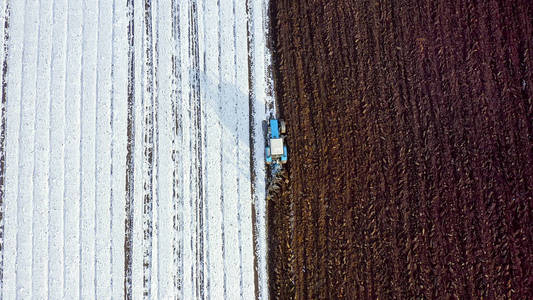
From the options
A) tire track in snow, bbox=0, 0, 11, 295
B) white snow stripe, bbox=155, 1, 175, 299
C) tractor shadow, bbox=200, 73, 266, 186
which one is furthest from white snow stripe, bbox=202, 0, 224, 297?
tire track in snow, bbox=0, 0, 11, 295

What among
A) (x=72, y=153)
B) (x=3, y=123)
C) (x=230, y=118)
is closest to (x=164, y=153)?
(x=230, y=118)

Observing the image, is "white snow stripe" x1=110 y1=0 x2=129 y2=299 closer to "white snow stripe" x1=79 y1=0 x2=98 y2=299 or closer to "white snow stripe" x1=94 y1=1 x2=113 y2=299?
"white snow stripe" x1=94 y1=1 x2=113 y2=299

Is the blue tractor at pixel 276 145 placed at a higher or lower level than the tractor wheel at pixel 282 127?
lower

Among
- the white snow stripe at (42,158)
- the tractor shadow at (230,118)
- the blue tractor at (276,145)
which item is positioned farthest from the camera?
the tractor shadow at (230,118)

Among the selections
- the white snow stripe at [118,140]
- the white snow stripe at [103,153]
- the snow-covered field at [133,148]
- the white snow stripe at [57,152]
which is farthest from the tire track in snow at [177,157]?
the white snow stripe at [57,152]

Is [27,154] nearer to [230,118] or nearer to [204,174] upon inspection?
[204,174]

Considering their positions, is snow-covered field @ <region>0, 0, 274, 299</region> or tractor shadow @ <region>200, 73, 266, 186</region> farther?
tractor shadow @ <region>200, 73, 266, 186</region>

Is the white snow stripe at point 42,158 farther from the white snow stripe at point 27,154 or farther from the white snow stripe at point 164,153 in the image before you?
the white snow stripe at point 164,153
